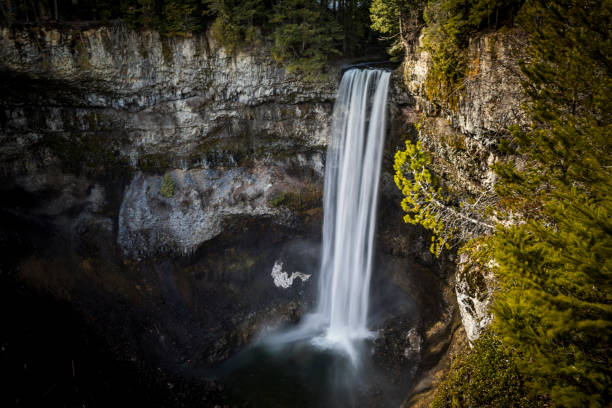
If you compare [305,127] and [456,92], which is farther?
[305,127]

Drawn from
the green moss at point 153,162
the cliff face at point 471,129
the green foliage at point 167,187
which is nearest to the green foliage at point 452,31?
the cliff face at point 471,129

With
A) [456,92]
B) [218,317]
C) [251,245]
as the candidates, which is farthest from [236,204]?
[456,92]

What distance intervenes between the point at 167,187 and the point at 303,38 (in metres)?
11.0

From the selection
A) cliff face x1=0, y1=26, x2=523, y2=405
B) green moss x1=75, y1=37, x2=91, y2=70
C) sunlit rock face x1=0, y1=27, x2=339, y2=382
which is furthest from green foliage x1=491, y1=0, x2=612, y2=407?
green moss x1=75, y1=37, x2=91, y2=70

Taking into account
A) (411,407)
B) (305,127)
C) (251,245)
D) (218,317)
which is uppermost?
(305,127)

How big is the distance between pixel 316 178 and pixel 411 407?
12.2 metres

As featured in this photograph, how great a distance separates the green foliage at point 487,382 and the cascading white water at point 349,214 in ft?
24.3

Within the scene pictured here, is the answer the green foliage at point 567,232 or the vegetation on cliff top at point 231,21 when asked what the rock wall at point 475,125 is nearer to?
the green foliage at point 567,232

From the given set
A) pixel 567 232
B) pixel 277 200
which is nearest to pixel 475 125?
pixel 567 232

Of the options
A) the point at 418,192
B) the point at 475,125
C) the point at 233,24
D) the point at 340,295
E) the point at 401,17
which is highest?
the point at 233,24

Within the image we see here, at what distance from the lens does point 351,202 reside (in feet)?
54.3

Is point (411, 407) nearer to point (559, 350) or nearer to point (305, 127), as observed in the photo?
point (559, 350)

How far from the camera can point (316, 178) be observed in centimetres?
1902

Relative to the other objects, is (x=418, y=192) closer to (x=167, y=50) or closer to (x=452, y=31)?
(x=452, y=31)
